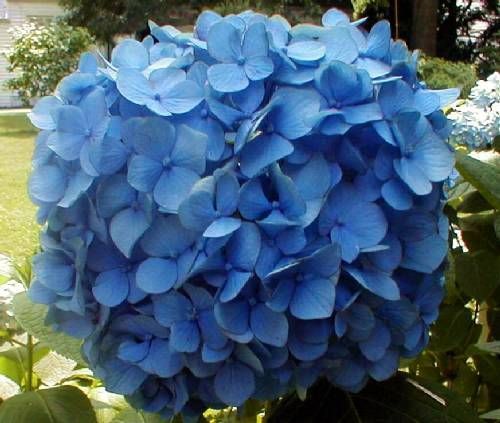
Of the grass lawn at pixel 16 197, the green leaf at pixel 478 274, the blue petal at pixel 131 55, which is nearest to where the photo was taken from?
the blue petal at pixel 131 55

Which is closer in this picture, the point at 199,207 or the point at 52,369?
the point at 199,207

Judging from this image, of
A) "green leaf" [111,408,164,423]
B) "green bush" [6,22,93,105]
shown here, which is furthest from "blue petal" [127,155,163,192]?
"green bush" [6,22,93,105]

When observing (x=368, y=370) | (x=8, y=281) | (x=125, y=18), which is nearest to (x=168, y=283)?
(x=368, y=370)

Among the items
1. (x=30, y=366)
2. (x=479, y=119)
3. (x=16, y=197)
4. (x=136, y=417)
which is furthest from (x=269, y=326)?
(x=16, y=197)

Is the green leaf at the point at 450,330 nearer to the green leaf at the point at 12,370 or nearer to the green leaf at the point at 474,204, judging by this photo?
the green leaf at the point at 474,204

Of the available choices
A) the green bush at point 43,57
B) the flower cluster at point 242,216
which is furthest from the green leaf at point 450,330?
the green bush at point 43,57

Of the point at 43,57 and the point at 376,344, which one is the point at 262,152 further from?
the point at 43,57
